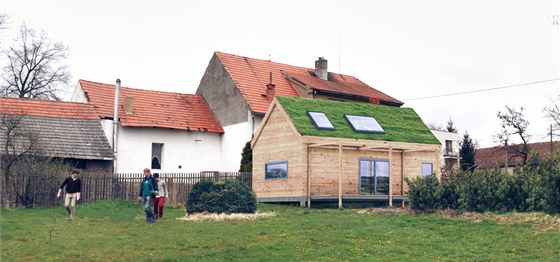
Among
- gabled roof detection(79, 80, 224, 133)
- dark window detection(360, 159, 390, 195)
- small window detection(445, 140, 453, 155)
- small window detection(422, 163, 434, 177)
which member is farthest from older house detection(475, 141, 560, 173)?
dark window detection(360, 159, 390, 195)

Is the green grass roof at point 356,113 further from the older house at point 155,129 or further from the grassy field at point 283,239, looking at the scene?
the older house at point 155,129

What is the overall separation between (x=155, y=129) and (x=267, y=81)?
9.33 meters

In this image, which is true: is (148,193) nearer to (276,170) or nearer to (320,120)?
(276,170)

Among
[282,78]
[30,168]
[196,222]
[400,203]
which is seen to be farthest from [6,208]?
[282,78]

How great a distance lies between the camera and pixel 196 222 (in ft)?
89.8

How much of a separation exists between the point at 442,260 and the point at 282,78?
122 ft

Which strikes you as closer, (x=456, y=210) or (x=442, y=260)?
(x=442, y=260)

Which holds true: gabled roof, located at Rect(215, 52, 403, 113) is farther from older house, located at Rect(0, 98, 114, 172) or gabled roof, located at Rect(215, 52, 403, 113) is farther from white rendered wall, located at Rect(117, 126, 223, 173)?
older house, located at Rect(0, 98, 114, 172)

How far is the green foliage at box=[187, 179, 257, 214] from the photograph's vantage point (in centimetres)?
2962

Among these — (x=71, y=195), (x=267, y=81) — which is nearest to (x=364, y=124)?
(x=71, y=195)

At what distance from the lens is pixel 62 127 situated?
143 feet

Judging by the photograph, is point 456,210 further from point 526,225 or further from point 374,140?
point 374,140

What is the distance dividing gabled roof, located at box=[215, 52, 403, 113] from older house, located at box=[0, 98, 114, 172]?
378 inches

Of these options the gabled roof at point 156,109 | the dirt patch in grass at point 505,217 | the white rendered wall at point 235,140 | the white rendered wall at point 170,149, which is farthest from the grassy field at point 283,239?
the white rendered wall at point 235,140
